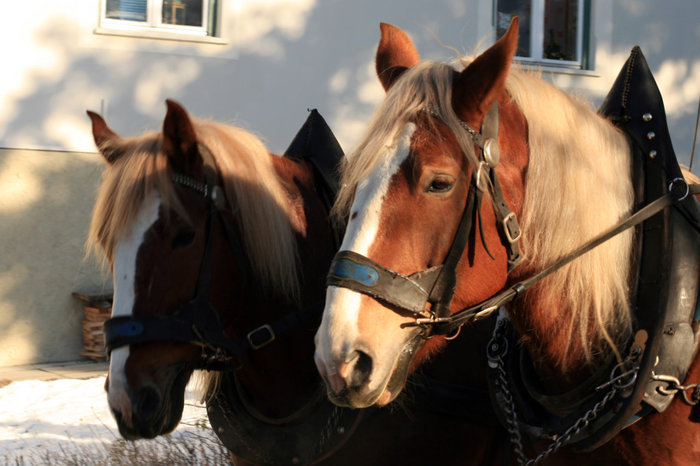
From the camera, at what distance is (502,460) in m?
2.37

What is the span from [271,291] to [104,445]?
2.28 meters

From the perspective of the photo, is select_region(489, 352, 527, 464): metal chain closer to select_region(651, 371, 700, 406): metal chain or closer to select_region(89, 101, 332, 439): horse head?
select_region(651, 371, 700, 406): metal chain

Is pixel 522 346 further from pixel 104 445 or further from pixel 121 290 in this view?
pixel 104 445

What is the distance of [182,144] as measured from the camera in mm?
2379

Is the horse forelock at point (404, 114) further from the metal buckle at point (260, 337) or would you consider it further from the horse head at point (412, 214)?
the metal buckle at point (260, 337)

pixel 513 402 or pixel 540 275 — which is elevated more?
pixel 540 275

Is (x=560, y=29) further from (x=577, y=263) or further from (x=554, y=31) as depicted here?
(x=577, y=263)

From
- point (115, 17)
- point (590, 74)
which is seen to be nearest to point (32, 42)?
point (115, 17)

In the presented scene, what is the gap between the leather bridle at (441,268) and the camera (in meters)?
1.68

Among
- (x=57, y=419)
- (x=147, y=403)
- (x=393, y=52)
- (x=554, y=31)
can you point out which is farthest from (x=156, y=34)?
(x=147, y=403)

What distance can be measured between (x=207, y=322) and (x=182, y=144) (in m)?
0.58

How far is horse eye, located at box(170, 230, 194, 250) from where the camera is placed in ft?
7.34

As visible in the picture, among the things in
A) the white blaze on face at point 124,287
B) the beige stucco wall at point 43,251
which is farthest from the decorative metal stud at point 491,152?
the beige stucco wall at point 43,251

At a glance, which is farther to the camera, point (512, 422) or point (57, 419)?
point (57, 419)
